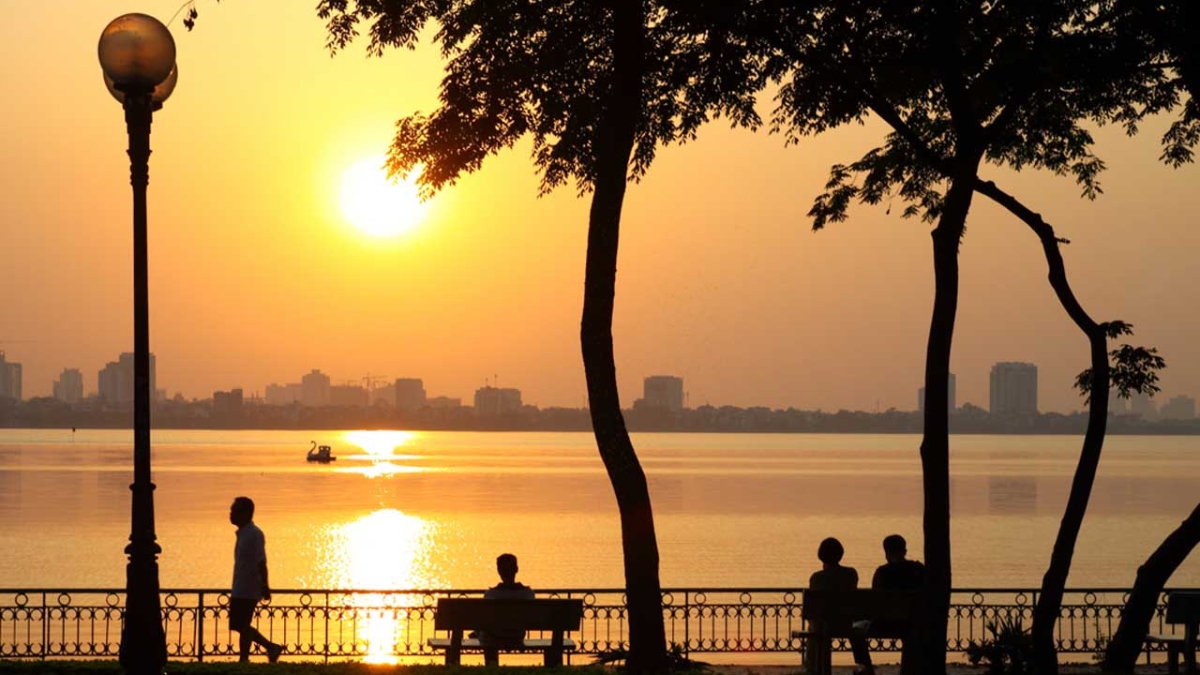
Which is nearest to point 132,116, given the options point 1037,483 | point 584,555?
point 584,555

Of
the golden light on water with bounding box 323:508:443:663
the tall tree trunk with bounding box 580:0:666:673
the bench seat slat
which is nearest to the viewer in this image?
the tall tree trunk with bounding box 580:0:666:673

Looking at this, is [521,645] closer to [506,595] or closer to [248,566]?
[506,595]

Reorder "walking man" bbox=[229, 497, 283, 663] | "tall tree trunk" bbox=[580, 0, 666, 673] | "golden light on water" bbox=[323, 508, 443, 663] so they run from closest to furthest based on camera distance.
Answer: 1. "walking man" bbox=[229, 497, 283, 663]
2. "tall tree trunk" bbox=[580, 0, 666, 673]
3. "golden light on water" bbox=[323, 508, 443, 663]

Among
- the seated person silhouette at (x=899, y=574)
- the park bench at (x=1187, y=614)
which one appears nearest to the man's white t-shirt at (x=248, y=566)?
the seated person silhouette at (x=899, y=574)

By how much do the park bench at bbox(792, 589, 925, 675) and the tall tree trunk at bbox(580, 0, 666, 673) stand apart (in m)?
1.58

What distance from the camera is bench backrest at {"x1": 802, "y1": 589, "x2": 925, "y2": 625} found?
17.0 meters

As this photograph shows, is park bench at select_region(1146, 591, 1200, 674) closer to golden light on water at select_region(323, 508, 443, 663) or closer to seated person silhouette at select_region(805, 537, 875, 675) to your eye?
seated person silhouette at select_region(805, 537, 875, 675)

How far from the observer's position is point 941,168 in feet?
60.5

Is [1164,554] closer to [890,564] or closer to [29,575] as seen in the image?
[890,564]

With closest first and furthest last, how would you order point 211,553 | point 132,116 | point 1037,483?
point 132,116 → point 211,553 → point 1037,483

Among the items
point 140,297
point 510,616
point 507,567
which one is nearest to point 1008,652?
point 507,567

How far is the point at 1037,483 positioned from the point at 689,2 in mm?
160923

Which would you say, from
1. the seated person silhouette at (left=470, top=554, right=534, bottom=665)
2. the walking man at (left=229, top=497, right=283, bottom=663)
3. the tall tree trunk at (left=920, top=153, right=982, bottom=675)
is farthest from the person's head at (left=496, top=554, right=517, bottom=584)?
the tall tree trunk at (left=920, top=153, right=982, bottom=675)

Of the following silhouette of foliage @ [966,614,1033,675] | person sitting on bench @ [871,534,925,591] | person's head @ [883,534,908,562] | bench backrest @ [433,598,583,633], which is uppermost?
person's head @ [883,534,908,562]
